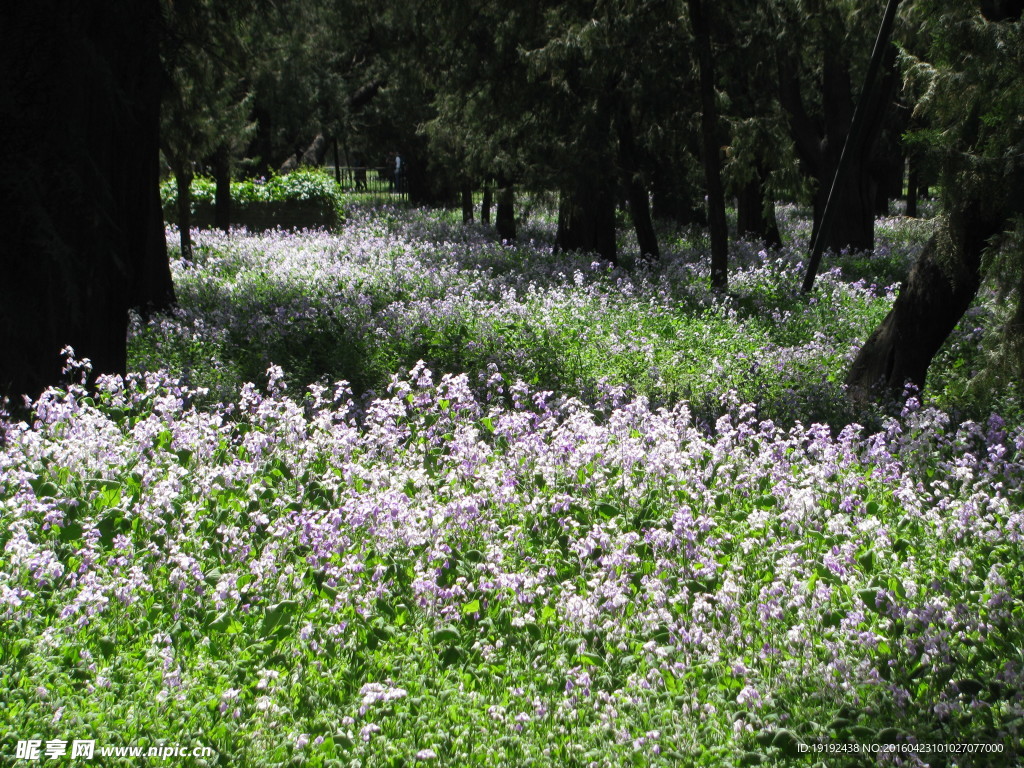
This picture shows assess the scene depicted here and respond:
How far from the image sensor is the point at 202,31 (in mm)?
11578

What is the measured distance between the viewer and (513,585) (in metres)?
4.64

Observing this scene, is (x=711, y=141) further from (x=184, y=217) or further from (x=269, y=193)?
(x=269, y=193)

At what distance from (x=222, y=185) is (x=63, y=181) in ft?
58.7

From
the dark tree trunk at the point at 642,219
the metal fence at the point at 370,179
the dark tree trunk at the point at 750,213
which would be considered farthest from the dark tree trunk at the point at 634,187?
the metal fence at the point at 370,179

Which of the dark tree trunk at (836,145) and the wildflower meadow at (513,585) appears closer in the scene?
the wildflower meadow at (513,585)

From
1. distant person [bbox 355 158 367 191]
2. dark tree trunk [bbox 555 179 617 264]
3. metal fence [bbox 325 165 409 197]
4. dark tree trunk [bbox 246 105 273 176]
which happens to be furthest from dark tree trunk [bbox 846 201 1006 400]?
distant person [bbox 355 158 367 191]

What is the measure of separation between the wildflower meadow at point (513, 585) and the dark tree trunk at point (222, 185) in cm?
1516

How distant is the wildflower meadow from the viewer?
3793 millimetres

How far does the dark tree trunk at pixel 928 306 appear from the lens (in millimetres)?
8047

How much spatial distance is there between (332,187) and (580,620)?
1073 inches

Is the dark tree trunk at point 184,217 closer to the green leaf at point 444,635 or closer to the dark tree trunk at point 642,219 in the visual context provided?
the dark tree trunk at point 642,219

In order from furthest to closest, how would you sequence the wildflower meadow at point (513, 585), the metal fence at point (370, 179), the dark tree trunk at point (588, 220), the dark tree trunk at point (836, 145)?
the metal fence at point (370, 179)
the dark tree trunk at point (836, 145)
the dark tree trunk at point (588, 220)
the wildflower meadow at point (513, 585)

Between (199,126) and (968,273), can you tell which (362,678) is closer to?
(968,273)

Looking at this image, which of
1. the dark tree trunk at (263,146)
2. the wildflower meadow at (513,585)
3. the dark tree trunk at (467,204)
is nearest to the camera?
the wildflower meadow at (513,585)
